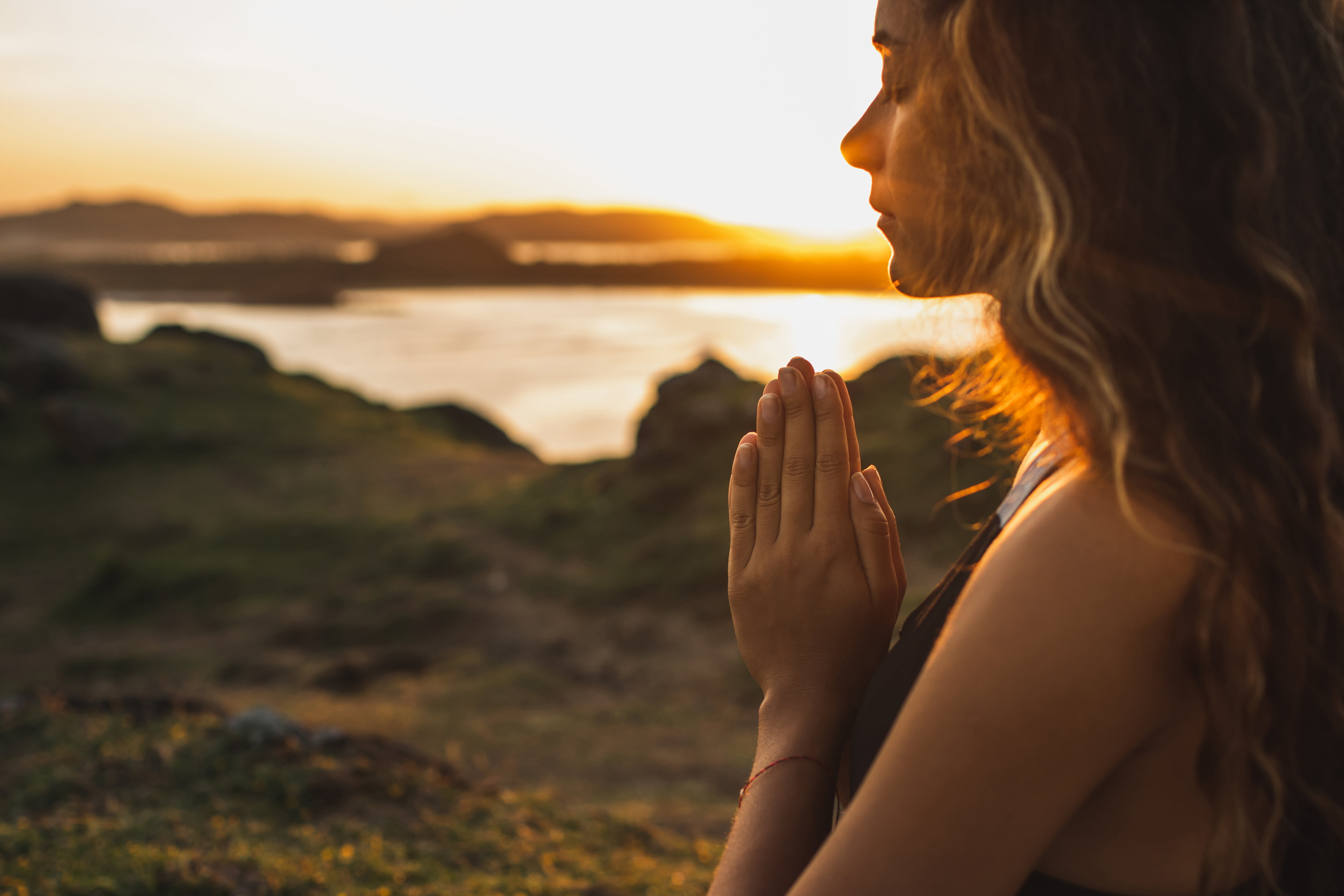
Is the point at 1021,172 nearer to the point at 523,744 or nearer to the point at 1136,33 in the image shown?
the point at 1136,33

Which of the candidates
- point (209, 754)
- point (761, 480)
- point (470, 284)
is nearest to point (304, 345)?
point (470, 284)

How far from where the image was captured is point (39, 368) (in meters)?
25.7

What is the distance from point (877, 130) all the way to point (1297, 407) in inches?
30.9

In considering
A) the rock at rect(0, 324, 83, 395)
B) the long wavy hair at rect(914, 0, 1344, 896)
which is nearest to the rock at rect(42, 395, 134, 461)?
the rock at rect(0, 324, 83, 395)

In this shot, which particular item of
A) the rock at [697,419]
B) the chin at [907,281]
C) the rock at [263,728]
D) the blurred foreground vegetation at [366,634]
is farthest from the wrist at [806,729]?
the rock at [697,419]

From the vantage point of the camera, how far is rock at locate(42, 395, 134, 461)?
2266 cm

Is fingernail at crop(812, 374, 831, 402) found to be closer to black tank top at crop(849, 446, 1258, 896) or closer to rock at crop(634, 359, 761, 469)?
black tank top at crop(849, 446, 1258, 896)

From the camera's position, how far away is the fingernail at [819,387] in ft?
5.68

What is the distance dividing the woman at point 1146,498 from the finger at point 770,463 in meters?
0.45

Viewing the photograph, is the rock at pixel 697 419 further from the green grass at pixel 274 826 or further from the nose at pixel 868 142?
the nose at pixel 868 142

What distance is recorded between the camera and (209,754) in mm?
6309

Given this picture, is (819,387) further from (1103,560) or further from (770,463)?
(1103,560)

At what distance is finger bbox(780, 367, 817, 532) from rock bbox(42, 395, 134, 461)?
2533cm

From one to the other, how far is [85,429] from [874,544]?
25728mm
